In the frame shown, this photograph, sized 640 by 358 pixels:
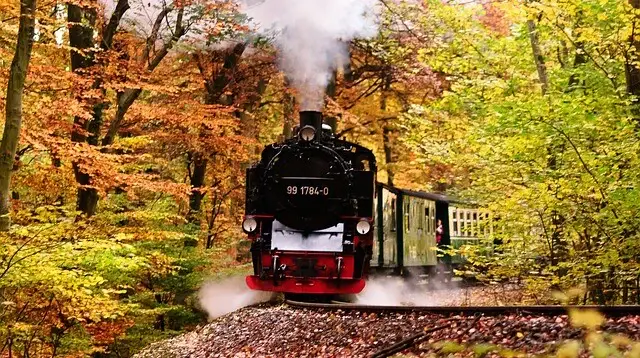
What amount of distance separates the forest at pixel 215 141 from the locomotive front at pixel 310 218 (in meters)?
1.80

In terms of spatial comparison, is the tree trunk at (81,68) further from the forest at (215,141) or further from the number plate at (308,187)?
the number plate at (308,187)

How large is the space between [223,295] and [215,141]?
468cm

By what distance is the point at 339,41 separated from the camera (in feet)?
45.4

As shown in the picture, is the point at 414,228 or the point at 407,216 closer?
the point at 407,216

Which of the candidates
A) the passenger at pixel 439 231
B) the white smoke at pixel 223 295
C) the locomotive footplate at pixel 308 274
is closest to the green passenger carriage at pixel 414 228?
the passenger at pixel 439 231

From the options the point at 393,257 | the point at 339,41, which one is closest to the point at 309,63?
the point at 339,41

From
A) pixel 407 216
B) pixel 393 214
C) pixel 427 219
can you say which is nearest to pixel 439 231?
pixel 427 219

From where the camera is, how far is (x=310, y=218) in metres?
10.5

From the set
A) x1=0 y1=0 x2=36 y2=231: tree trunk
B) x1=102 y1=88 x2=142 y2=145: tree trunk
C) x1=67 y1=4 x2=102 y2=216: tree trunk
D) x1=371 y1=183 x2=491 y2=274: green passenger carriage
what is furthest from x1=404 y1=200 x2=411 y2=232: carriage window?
x1=0 y1=0 x2=36 y2=231: tree trunk

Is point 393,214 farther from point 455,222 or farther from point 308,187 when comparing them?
point 455,222

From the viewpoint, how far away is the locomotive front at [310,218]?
1027cm

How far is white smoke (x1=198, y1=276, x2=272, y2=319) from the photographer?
12.8 meters

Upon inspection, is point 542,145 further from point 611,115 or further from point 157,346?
point 157,346

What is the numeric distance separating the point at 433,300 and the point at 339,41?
6.09 m
